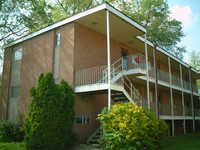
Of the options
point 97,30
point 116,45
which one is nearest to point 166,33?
point 116,45

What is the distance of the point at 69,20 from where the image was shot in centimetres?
1424

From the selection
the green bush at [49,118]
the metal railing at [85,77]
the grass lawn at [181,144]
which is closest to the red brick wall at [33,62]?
the metal railing at [85,77]

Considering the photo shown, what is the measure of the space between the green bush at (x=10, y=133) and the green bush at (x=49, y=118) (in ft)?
12.9

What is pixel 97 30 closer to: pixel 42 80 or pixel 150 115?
pixel 42 80

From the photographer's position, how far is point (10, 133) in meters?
14.2

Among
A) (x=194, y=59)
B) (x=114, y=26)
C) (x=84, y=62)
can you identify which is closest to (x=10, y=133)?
(x=84, y=62)

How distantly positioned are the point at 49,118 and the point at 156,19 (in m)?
27.9

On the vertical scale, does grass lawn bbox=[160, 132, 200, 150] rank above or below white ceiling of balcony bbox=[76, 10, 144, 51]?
below

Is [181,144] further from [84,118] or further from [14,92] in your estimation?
[14,92]

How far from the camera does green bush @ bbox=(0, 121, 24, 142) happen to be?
46.0ft

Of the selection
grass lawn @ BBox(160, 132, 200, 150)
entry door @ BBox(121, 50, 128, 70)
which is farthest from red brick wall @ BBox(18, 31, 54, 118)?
grass lawn @ BBox(160, 132, 200, 150)

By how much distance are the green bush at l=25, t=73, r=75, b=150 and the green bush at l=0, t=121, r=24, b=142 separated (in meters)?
3.94

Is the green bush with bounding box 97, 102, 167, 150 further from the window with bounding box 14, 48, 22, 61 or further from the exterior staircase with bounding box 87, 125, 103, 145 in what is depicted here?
the window with bounding box 14, 48, 22, 61

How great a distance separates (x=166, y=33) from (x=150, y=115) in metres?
24.9
